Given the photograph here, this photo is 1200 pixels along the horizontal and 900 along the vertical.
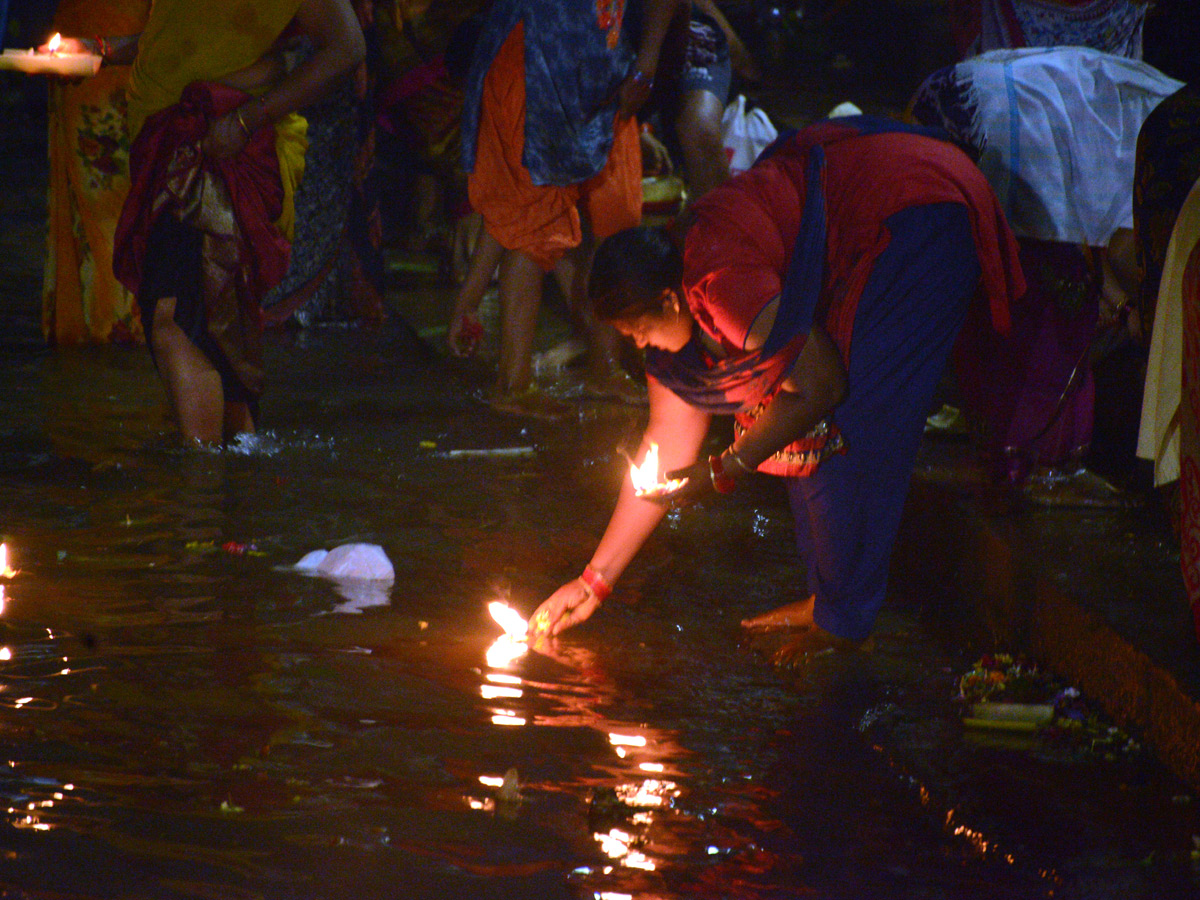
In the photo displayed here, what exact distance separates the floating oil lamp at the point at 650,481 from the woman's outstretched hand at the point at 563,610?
1.01 ft

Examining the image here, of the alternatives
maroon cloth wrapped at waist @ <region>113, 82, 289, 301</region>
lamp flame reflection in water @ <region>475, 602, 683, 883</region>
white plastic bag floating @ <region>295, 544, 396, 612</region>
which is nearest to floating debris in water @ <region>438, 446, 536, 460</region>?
maroon cloth wrapped at waist @ <region>113, 82, 289, 301</region>

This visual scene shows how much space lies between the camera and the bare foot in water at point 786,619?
3576mm

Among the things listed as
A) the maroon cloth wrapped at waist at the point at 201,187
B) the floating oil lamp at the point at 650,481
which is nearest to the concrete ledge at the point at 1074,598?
the floating oil lamp at the point at 650,481

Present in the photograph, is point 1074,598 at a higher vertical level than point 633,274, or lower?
lower

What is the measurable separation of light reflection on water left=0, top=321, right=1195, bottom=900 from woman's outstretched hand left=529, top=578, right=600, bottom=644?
60mm

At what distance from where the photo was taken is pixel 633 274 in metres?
2.93

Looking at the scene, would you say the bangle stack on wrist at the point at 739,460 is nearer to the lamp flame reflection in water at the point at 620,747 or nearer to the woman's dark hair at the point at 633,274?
the lamp flame reflection in water at the point at 620,747

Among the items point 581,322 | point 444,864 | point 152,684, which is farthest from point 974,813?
point 581,322

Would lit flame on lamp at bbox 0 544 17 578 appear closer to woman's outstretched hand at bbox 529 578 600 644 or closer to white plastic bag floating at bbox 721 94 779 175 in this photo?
woman's outstretched hand at bbox 529 578 600 644

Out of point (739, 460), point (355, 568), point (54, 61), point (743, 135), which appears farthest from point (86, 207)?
point (739, 460)

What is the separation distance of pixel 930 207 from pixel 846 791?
1354 mm

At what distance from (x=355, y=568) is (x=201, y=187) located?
1.67 m

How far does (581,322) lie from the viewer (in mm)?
6691

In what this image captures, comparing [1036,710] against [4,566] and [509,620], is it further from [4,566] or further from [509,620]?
[4,566]
